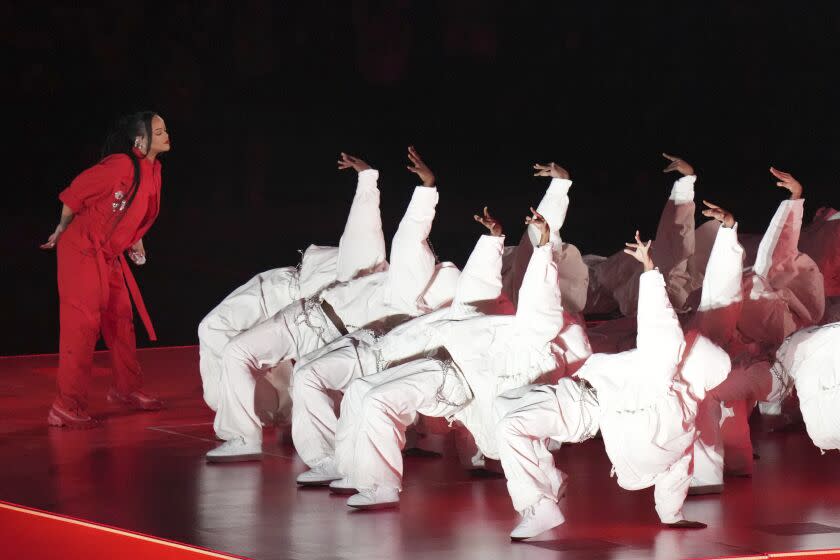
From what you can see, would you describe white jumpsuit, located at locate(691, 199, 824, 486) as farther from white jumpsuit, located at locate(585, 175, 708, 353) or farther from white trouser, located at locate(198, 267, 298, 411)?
white trouser, located at locate(198, 267, 298, 411)

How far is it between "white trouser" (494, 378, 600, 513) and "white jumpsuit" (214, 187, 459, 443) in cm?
96

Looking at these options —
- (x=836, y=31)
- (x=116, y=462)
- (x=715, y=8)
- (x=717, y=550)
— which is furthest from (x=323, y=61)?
(x=717, y=550)

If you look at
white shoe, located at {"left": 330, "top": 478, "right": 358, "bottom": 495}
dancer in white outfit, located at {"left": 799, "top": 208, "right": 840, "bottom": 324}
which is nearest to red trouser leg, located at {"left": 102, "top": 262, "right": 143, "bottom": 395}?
white shoe, located at {"left": 330, "top": 478, "right": 358, "bottom": 495}

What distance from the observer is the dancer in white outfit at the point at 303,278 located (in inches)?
227

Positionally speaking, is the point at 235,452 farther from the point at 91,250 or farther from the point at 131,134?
the point at 131,134

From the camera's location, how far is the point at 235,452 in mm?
5543

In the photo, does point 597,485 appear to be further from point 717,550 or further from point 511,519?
point 717,550

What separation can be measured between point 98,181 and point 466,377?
229cm

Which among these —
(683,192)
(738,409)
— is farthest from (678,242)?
(738,409)

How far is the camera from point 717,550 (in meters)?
4.11

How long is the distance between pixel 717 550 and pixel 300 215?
7.24 m

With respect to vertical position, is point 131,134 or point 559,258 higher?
point 131,134

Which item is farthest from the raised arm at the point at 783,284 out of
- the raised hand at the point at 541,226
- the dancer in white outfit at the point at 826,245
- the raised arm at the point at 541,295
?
the raised hand at the point at 541,226

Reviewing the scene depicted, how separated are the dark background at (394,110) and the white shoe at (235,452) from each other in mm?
3839
